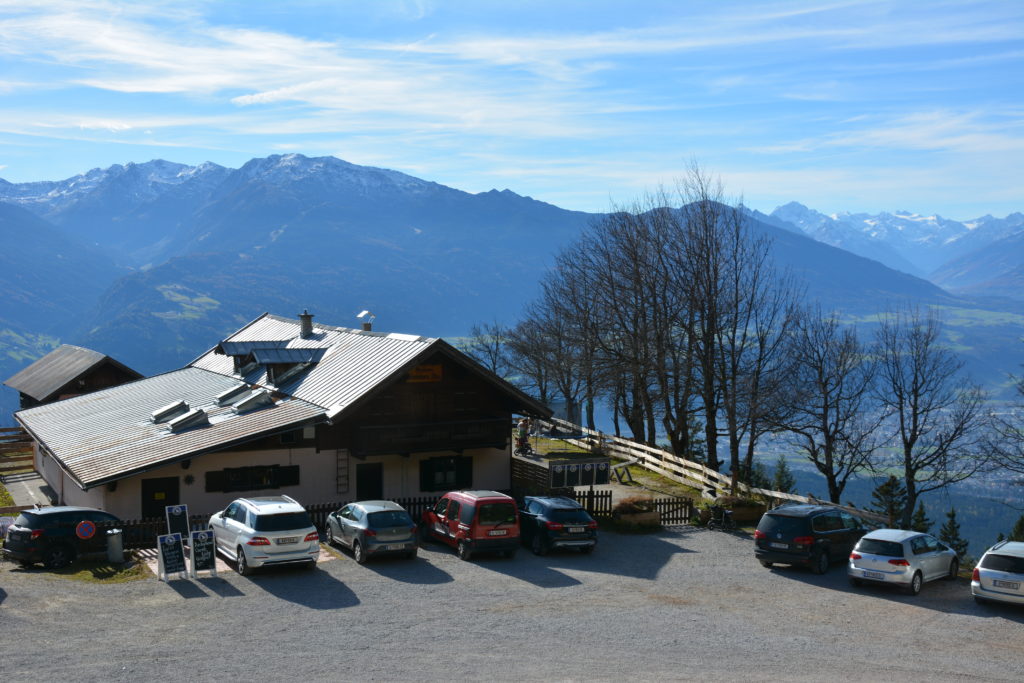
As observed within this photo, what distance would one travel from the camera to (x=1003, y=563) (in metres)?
21.4

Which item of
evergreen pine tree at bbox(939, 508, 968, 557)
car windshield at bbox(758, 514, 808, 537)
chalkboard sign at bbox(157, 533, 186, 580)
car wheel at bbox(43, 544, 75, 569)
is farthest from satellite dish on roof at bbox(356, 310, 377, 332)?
evergreen pine tree at bbox(939, 508, 968, 557)

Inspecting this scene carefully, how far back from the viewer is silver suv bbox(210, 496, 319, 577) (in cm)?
2273

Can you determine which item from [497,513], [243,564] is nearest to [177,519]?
[243,564]

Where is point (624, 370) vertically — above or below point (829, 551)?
above

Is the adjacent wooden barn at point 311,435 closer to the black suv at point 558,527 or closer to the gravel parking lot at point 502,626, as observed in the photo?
the gravel parking lot at point 502,626

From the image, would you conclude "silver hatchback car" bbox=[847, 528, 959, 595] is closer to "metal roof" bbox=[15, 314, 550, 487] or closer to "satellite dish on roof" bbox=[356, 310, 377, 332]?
"metal roof" bbox=[15, 314, 550, 487]

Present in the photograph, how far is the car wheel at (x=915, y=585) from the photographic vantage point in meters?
22.6

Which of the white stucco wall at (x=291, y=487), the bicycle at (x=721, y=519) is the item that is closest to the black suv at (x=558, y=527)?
the bicycle at (x=721, y=519)

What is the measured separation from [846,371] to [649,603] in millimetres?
36923

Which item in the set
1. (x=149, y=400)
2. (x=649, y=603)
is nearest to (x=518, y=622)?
(x=649, y=603)

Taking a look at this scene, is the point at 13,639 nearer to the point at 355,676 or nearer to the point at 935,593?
the point at 355,676

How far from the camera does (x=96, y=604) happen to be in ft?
66.2

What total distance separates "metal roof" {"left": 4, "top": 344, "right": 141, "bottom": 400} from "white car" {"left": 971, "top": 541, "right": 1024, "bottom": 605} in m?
45.3

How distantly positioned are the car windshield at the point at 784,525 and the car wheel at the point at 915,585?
3.00 meters
